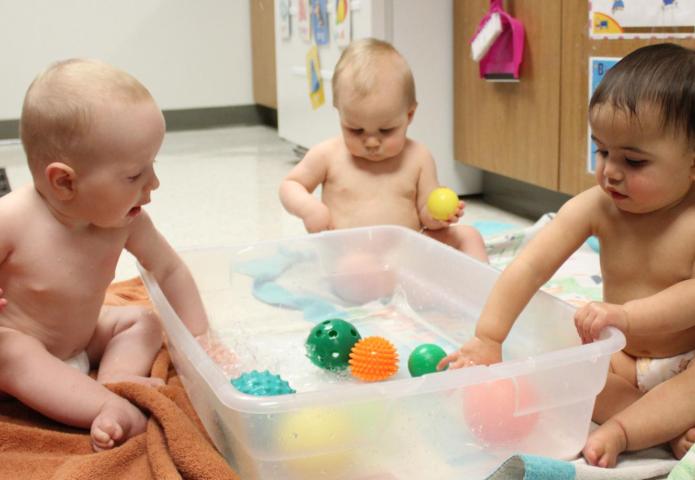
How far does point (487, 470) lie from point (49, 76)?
1.93 feet

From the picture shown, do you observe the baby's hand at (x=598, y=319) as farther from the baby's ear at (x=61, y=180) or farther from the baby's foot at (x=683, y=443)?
the baby's ear at (x=61, y=180)

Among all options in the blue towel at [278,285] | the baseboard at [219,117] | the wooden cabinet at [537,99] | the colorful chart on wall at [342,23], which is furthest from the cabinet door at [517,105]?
the baseboard at [219,117]

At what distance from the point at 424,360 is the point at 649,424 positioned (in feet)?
0.82

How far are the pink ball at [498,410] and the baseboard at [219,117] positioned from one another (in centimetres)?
290

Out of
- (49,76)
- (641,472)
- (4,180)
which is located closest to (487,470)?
(641,472)

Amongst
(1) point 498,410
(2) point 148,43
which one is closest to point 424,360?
(1) point 498,410

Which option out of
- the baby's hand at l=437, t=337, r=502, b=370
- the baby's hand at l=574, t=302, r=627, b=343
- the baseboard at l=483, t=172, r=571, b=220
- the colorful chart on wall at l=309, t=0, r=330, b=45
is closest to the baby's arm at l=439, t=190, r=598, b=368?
the baby's hand at l=437, t=337, r=502, b=370

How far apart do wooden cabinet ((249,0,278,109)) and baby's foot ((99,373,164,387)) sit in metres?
2.36

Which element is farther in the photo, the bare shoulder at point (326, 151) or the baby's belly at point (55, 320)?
the bare shoulder at point (326, 151)

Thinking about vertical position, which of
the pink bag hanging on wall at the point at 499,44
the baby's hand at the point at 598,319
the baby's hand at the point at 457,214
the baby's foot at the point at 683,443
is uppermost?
the pink bag hanging on wall at the point at 499,44

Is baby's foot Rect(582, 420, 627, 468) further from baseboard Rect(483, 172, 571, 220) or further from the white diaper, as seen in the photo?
baseboard Rect(483, 172, 571, 220)

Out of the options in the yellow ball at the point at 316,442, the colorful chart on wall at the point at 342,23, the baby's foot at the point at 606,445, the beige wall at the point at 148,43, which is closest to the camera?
the yellow ball at the point at 316,442

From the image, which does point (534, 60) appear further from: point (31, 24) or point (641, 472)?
point (31, 24)

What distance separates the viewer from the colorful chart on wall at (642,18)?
4.27ft
